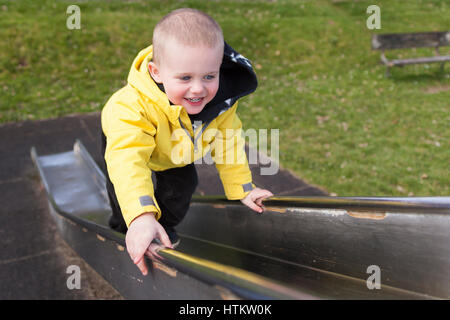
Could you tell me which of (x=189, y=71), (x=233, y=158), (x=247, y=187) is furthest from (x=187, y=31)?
(x=247, y=187)

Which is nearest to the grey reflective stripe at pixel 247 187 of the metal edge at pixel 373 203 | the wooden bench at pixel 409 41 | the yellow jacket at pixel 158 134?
the yellow jacket at pixel 158 134

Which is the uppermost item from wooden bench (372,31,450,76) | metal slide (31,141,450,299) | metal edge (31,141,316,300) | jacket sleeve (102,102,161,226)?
wooden bench (372,31,450,76)

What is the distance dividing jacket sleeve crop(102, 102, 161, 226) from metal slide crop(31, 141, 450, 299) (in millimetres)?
252

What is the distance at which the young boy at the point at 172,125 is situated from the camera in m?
1.68

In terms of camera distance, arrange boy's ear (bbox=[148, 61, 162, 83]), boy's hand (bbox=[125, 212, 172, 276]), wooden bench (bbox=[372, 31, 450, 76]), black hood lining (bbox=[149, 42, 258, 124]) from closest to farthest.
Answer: boy's hand (bbox=[125, 212, 172, 276]) → boy's ear (bbox=[148, 61, 162, 83]) → black hood lining (bbox=[149, 42, 258, 124]) → wooden bench (bbox=[372, 31, 450, 76])

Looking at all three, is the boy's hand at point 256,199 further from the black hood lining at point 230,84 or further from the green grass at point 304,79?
the green grass at point 304,79

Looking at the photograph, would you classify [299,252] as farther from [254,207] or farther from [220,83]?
[220,83]

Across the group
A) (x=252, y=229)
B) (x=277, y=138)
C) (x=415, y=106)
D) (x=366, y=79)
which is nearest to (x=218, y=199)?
(x=252, y=229)

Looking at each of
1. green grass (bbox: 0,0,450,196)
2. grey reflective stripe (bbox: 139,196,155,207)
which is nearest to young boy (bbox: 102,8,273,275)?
grey reflective stripe (bbox: 139,196,155,207)

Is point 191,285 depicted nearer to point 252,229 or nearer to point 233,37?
point 252,229

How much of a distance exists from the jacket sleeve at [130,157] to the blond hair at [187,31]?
328 millimetres

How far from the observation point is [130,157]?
71.6 inches

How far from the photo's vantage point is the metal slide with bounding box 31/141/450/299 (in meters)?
1.38

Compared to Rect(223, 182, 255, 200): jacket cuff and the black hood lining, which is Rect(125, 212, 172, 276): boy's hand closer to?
the black hood lining
